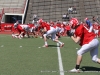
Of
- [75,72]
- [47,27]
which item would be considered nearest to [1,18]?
[47,27]

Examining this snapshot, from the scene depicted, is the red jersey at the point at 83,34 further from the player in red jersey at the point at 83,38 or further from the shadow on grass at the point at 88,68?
the shadow on grass at the point at 88,68

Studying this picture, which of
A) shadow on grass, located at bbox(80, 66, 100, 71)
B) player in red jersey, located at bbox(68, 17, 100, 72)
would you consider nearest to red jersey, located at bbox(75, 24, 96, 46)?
player in red jersey, located at bbox(68, 17, 100, 72)

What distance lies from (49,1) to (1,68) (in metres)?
32.1

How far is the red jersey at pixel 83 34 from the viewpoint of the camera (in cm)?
902

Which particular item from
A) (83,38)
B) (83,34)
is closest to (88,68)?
(83,38)

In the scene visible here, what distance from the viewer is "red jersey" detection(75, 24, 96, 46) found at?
9.02m

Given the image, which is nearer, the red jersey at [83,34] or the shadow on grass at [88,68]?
the red jersey at [83,34]

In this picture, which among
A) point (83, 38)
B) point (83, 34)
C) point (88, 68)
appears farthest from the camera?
point (88, 68)

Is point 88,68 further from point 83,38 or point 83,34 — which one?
point 83,34

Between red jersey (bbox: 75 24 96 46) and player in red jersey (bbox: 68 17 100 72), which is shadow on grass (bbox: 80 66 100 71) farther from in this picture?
red jersey (bbox: 75 24 96 46)

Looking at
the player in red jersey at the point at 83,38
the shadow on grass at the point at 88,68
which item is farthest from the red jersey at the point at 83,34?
the shadow on grass at the point at 88,68

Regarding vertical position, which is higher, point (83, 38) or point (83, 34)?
point (83, 34)

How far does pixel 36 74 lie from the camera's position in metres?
8.81

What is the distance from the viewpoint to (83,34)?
9.20 meters
